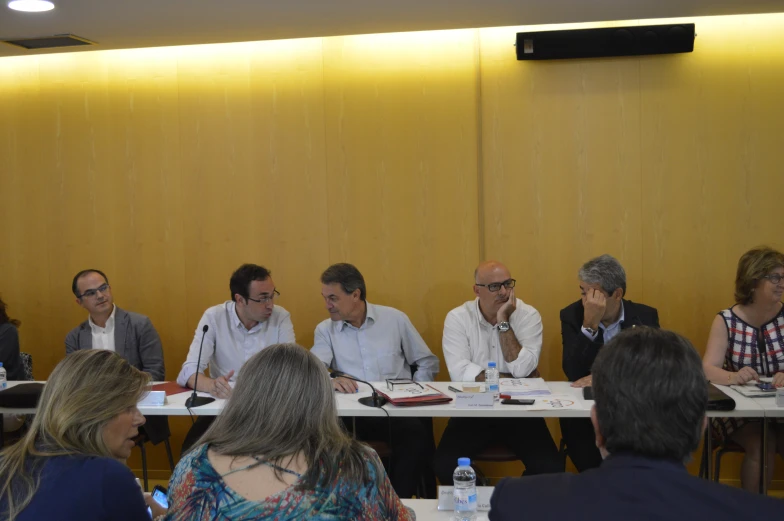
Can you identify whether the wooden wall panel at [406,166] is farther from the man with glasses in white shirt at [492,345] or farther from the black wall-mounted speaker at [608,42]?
the man with glasses in white shirt at [492,345]

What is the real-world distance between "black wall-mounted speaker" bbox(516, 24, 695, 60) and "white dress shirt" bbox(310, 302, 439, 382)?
1954 millimetres

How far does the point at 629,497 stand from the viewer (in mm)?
1389

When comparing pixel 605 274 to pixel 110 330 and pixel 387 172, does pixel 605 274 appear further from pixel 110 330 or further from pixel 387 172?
pixel 110 330

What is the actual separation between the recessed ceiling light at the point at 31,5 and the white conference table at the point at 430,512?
3157mm

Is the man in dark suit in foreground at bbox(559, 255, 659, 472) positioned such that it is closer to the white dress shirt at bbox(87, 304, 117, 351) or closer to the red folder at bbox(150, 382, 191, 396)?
the red folder at bbox(150, 382, 191, 396)

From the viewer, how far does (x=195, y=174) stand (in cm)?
534

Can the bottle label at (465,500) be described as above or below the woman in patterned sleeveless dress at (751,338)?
below

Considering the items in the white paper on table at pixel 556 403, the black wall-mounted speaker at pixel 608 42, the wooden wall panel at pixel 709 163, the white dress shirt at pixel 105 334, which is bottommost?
the white paper on table at pixel 556 403

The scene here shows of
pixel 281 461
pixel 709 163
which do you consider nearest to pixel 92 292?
pixel 281 461

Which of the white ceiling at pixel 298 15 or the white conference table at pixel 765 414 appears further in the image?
the white ceiling at pixel 298 15

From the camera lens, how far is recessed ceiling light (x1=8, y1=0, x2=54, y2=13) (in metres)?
3.91

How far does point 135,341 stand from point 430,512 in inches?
116

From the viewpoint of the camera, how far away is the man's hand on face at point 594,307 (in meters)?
4.08

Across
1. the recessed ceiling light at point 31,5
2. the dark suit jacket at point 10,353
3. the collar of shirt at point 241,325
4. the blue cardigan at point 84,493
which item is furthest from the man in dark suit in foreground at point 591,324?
the dark suit jacket at point 10,353
